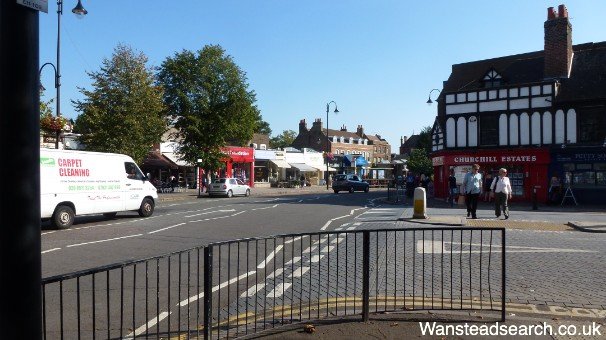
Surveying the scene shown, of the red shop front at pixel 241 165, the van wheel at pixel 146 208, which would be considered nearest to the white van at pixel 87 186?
the van wheel at pixel 146 208

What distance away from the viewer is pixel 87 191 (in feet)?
58.7

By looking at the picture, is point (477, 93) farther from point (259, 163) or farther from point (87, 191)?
point (259, 163)

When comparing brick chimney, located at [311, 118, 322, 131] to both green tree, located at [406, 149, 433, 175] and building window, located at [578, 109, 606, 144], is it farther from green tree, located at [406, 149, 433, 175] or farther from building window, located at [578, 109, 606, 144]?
building window, located at [578, 109, 606, 144]

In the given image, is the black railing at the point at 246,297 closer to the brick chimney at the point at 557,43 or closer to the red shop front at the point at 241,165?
the brick chimney at the point at 557,43

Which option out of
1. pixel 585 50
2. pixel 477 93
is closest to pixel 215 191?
pixel 477 93

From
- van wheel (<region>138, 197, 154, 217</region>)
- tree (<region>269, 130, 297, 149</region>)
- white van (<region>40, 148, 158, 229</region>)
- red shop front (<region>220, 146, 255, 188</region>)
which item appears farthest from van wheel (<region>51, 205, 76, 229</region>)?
tree (<region>269, 130, 297, 149</region>)

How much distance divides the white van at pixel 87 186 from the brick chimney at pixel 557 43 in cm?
2386

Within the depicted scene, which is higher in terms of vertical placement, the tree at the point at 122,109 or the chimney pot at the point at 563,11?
the chimney pot at the point at 563,11

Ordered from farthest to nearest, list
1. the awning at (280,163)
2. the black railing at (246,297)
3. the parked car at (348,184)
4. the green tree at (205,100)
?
the awning at (280,163) < the parked car at (348,184) < the green tree at (205,100) < the black railing at (246,297)

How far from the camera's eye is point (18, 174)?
106 inches

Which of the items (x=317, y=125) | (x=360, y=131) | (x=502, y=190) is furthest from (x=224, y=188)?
(x=360, y=131)

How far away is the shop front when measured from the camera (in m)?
28.7

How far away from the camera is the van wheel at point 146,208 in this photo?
20844mm

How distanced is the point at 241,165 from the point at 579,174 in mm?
39222
